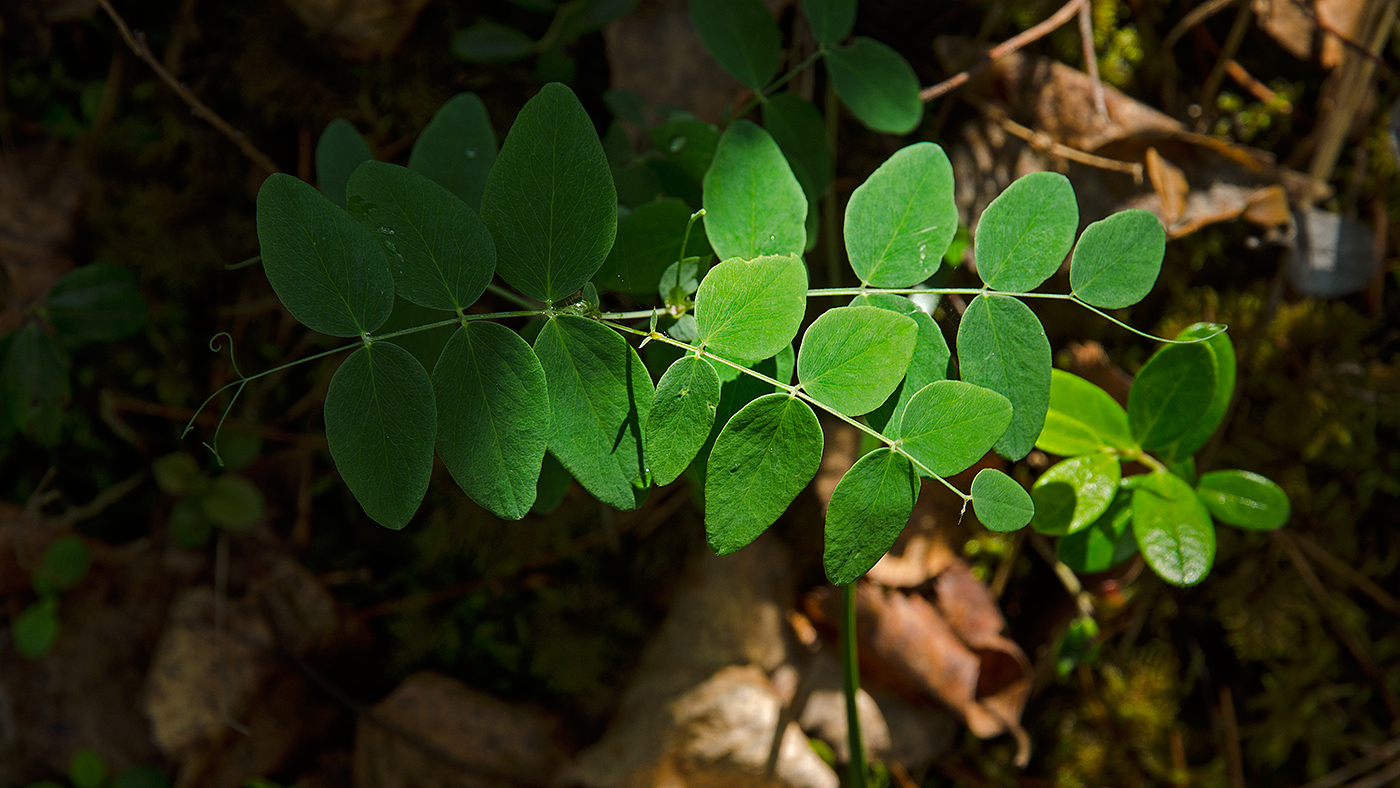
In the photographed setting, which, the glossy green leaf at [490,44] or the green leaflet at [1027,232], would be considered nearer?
the green leaflet at [1027,232]

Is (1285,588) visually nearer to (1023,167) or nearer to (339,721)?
(1023,167)

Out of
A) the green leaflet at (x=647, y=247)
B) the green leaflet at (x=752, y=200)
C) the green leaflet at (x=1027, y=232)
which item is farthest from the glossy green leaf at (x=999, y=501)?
the green leaflet at (x=647, y=247)

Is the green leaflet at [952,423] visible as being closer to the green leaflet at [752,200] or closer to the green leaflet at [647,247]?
the green leaflet at [752,200]

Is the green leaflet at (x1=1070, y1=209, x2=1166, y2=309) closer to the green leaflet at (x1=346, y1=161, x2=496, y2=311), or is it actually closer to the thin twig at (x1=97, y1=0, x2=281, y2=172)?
the green leaflet at (x1=346, y1=161, x2=496, y2=311)

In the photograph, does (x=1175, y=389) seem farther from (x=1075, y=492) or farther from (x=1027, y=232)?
(x=1027, y=232)

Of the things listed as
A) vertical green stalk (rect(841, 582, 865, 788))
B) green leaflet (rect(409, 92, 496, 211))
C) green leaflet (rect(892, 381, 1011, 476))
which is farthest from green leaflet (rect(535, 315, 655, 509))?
vertical green stalk (rect(841, 582, 865, 788))

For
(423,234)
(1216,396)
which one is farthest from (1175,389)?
(423,234)
